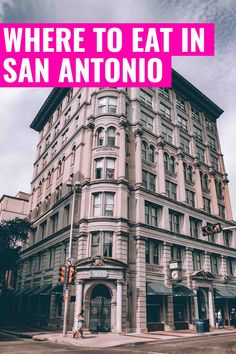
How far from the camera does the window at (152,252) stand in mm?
31250

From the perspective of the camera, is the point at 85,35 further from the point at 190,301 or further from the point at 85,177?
the point at 190,301

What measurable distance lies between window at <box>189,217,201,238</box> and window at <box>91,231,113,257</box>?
14.3 m

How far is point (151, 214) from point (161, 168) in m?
6.60

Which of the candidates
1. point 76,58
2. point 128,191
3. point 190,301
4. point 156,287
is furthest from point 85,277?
point 76,58

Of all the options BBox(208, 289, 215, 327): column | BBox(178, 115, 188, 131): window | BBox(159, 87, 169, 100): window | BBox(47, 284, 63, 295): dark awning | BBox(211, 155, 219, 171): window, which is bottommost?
BBox(208, 289, 215, 327): column

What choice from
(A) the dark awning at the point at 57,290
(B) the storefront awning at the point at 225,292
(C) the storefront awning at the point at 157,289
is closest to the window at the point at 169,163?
(C) the storefront awning at the point at 157,289

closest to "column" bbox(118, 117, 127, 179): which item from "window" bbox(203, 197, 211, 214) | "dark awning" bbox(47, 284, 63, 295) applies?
"dark awning" bbox(47, 284, 63, 295)

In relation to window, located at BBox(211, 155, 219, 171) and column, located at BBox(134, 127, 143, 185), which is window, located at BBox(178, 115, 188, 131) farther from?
column, located at BBox(134, 127, 143, 185)

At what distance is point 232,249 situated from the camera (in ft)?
146

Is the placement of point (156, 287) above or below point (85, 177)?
below

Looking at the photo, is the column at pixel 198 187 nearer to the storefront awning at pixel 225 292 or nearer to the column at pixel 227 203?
the column at pixel 227 203

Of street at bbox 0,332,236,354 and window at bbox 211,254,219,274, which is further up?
window at bbox 211,254,219,274

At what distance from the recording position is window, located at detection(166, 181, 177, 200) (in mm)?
37759

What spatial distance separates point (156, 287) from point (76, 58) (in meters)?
22.1
